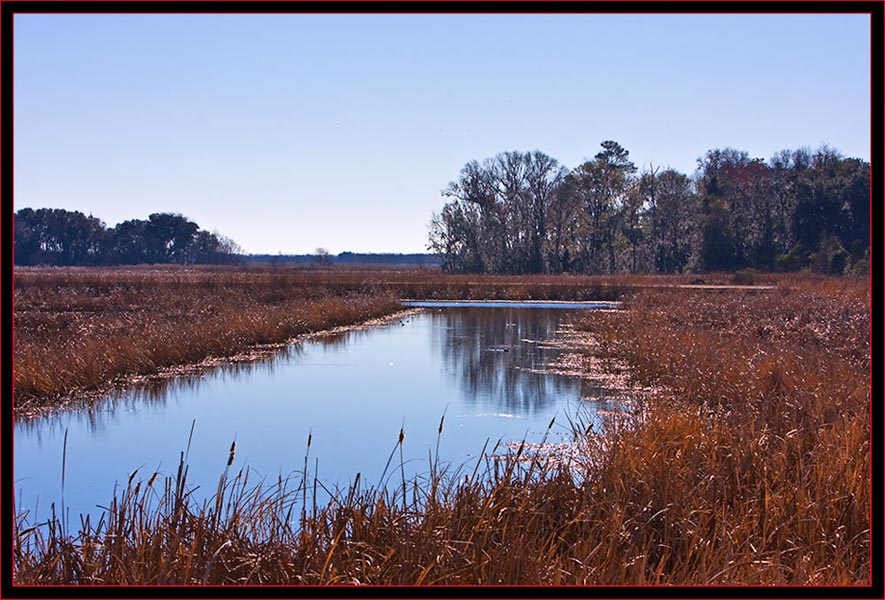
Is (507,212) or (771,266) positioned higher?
(507,212)

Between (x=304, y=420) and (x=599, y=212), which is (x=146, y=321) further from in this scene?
(x=599, y=212)

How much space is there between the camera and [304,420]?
404 inches

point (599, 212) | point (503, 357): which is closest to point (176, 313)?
point (503, 357)

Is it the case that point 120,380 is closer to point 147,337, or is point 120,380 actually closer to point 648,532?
point 147,337

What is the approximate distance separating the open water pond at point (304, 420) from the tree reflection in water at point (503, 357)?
0.12ft

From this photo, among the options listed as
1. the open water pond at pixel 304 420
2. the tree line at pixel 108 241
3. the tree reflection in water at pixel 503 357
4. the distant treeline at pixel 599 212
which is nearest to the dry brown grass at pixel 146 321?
the open water pond at pixel 304 420

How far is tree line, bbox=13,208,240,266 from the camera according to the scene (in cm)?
6284

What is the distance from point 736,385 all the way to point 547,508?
17.2 ft

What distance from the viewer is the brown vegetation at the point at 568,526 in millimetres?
4012

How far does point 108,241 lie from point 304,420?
222 ft

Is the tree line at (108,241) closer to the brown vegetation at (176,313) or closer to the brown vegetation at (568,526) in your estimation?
the brown vegetation at (176,313)

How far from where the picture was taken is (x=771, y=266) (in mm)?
Answer: 45781

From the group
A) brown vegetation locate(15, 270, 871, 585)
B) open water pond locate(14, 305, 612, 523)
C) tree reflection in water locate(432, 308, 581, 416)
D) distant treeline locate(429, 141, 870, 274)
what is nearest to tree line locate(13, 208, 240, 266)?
distant treeline locate(429, 141, 870, 274)

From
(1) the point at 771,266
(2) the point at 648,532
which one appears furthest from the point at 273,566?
(1) the point at 771,266
